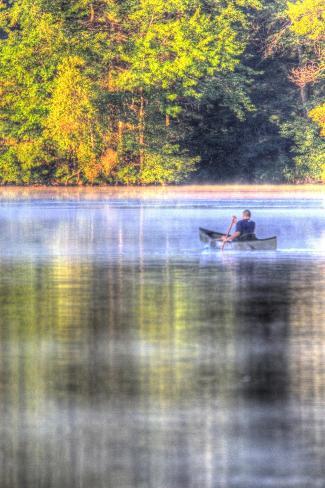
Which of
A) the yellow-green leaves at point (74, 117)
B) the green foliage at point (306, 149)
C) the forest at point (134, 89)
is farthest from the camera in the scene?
the green foliage at point (306, 149)

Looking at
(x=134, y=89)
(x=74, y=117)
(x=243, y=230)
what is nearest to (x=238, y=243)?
(x=243, y=230)

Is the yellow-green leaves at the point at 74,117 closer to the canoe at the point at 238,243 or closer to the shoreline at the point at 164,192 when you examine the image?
the shoreline at the point at 164,192

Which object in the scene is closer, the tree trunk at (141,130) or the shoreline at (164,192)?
the shoreline at (164,192)

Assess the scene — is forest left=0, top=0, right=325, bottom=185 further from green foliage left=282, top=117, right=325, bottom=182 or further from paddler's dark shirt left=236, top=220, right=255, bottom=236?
paddler's dark shirt left=236, top=220, right=255, bottom=236

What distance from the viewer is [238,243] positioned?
2595cm

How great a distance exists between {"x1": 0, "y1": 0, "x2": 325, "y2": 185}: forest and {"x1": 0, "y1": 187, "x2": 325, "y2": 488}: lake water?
35.0m

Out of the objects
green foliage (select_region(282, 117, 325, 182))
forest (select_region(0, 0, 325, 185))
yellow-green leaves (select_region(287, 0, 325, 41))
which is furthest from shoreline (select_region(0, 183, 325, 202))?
yellow-green leaves (select_region(287, 0, 325, 41))

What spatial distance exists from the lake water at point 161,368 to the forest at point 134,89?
34989mm

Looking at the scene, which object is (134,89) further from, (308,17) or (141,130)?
(308,17)

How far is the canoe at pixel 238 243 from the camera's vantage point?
25312 mm

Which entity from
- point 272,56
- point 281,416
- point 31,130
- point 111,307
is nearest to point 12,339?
point 111,307

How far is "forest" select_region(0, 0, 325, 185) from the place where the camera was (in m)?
60.1

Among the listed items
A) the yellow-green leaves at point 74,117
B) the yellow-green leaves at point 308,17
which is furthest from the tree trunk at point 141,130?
the yellow-green leaves at point 308,17

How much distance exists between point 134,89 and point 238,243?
119 ft
